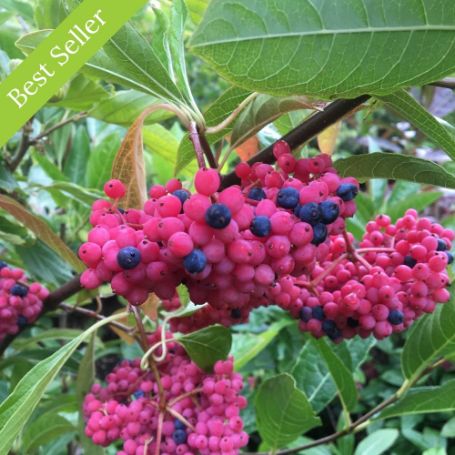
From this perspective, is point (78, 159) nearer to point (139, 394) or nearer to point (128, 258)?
point (139, 394)

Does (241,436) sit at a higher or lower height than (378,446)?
higher

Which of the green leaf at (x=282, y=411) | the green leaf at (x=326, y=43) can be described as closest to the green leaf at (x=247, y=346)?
the green leaf at (x=282, y=411)

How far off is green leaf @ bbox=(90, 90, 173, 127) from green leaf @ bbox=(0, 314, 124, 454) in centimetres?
66

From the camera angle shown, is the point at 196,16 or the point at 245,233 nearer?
the point at 245,233

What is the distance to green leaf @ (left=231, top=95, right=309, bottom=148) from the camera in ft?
2.45

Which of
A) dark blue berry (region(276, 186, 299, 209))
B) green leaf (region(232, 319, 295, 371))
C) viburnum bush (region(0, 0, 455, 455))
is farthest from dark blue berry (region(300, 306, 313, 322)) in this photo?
green leaf (region(232, 319, 295, 371))

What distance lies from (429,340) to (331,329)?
0.31 metres

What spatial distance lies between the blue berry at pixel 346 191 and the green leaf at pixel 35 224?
52cm

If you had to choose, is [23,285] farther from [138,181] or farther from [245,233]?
[245,233]

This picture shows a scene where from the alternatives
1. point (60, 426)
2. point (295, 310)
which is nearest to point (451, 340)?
point (295, 310)

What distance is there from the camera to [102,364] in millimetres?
2967

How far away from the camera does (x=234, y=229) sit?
2.10 feet

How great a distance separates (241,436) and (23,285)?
554mm

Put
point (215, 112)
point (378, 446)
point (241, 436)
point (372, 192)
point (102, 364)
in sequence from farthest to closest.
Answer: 1. point (102, 364)
2. point (372, 192)
3. point (378, 446)
4. point (241, 436)
5. point (215, 112)
